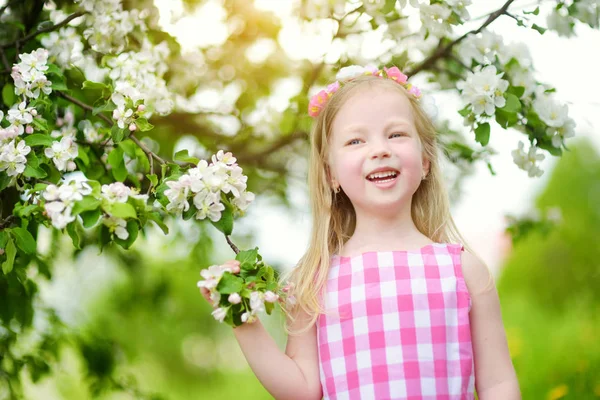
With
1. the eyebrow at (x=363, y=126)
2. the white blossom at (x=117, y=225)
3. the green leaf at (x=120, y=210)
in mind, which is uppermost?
the green leaf at (x=120, y=210)

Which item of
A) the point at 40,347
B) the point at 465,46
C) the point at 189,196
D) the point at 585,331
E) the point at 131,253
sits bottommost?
the point at 585,331

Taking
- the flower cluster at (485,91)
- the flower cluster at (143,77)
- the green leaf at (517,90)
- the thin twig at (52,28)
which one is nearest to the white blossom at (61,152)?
the flower cluster at (143,77)

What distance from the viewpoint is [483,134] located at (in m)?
2.53

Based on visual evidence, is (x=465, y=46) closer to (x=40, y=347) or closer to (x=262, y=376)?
(x=262, y=376)

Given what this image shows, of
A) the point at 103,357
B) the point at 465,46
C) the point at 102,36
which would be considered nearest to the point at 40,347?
the point at 103,357

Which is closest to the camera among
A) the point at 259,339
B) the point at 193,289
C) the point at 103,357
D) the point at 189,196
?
the point at 189,196

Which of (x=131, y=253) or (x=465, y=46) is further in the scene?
(x=131, y=253)

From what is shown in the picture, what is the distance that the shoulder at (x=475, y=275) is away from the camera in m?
2.12

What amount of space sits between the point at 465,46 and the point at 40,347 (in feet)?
8.58

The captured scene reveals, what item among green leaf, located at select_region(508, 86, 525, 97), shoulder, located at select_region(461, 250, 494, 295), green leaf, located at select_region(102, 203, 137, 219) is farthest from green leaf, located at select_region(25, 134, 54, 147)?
green leaf, located at select_region(508, 86, 525, 97)

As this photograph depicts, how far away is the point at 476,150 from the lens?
3434 mm

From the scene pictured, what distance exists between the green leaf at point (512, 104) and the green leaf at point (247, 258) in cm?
115

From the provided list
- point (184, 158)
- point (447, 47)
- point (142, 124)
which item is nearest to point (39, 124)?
point (142, 124)

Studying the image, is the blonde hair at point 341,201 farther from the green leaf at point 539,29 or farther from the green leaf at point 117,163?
the green leaf at point 117,163
